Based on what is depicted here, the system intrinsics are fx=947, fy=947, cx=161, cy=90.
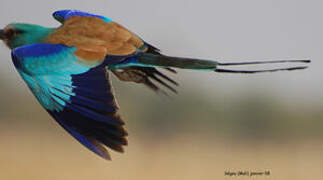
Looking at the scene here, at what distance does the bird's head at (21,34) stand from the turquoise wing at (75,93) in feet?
0.51

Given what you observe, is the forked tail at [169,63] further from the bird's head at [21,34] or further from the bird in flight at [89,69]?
the bird's head at [21,34]

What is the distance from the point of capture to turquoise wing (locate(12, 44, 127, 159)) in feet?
8.89

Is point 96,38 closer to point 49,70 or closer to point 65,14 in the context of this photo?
point 49,70

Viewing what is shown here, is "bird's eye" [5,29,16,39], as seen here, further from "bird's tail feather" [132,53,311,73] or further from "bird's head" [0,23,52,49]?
"bird's tail feather" [132,53,311,73]

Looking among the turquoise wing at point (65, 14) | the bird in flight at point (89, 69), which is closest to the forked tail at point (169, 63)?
the bird in flight at point (89, 69)

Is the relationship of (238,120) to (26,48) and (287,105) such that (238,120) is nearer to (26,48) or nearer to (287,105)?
(287,105)

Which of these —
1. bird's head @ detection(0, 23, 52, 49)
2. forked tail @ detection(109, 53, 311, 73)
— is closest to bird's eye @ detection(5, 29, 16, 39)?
bird's head @ detection(0, 23, 52, 49)

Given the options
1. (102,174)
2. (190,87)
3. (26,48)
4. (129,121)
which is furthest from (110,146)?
(190,87)

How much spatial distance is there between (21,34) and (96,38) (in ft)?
1.10

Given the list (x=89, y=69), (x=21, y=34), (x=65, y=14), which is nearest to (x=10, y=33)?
(x=21, y=34)

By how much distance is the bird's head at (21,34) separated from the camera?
306cm

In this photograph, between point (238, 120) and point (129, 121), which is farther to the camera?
point (238, 120)

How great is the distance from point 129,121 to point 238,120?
791 millimetres

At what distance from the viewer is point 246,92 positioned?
559 centimetres
